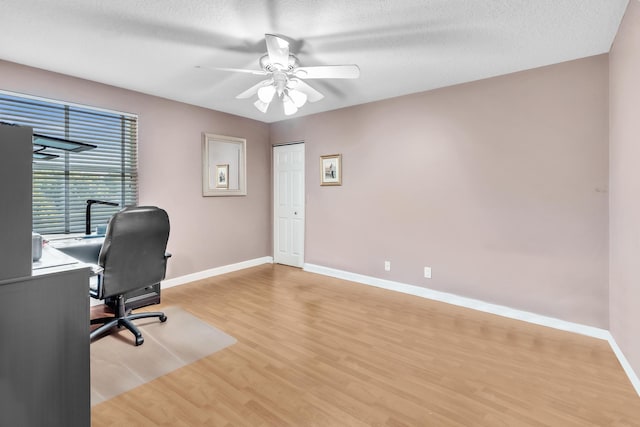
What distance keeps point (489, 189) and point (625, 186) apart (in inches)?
43.9

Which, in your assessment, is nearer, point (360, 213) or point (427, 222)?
point (427, 222)

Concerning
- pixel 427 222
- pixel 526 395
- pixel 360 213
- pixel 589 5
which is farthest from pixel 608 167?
pixel 360 213

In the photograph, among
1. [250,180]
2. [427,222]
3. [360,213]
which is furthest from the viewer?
[250,180]

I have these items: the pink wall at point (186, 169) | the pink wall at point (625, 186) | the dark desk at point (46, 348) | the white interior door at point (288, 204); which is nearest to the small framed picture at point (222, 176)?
the pink wall at point (186, 169)

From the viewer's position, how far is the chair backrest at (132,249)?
2281 millimetres

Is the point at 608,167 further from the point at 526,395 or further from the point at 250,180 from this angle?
the point at 250,180

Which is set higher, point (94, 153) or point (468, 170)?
point (94, 153)

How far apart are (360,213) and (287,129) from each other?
1919mm

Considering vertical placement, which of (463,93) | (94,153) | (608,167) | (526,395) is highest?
(463,93)

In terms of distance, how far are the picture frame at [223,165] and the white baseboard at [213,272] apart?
1.10 m

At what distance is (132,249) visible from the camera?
2406 mm

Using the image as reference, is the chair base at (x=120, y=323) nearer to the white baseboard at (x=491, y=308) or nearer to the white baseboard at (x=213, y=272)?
the white baseboard at (x=213, y=272)

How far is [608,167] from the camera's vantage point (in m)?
2.62

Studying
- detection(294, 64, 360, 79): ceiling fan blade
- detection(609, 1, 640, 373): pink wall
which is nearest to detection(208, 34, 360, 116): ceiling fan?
detection(294, 64, 360, 79): ceiling fan blade
